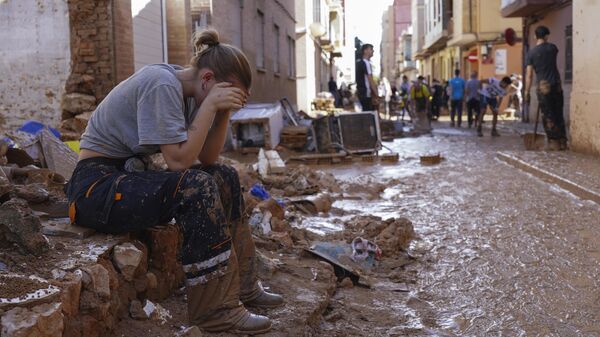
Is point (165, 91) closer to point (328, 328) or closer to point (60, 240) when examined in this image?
point (60, 240)

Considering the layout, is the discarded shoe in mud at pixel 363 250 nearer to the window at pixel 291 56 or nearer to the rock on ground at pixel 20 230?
the rock on ground at pixel 20 230

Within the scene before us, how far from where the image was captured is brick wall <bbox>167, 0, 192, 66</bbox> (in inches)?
464

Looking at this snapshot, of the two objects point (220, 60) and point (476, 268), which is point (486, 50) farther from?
point (220, 60)

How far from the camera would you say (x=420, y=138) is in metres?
17.3

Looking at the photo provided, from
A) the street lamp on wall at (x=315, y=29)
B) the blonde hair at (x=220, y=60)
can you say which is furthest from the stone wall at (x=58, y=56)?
the street lamp on wall at (x=315, y=29)

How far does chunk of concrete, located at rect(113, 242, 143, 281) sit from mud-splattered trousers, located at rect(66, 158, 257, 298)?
0.08 meters

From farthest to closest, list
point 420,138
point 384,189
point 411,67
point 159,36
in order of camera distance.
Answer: point 411,67 → point 420,138 → point 159,36 → point 384,189

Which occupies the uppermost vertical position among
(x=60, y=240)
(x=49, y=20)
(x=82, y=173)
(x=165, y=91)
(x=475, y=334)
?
(x=49, y=20)

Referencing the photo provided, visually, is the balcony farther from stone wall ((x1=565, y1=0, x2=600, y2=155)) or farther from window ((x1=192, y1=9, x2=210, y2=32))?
window ((x1=192, y1=9, x2=210, y2=32))

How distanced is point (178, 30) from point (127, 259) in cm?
947

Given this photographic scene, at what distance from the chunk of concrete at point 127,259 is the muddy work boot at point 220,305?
277mm

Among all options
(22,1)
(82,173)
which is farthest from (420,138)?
(82,173)

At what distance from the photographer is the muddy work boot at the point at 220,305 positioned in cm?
278

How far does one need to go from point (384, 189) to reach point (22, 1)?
5329 mm
